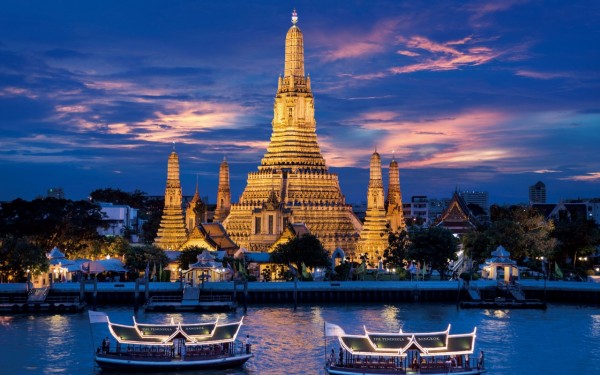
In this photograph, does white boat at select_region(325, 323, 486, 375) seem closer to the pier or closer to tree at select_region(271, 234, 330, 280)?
the pier

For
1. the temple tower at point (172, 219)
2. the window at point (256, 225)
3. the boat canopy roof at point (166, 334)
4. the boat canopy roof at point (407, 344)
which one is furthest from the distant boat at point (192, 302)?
the temple tower at point (172, 219)

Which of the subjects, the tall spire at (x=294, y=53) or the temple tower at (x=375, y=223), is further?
the tall spire at (x=294, y=53)

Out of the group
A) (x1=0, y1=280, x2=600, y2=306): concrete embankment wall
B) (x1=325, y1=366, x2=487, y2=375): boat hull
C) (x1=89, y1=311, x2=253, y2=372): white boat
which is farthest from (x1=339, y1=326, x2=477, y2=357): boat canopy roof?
(x1=0, y1=280, x2=600, y2=306): concrete embankment wall

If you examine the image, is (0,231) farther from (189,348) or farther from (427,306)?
(189,348)

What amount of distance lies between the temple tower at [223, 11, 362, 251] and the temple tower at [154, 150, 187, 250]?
5.08m

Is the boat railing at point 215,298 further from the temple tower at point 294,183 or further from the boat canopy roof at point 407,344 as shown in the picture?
the boat canopy roof at point 407,344

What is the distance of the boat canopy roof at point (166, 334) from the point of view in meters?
47.9

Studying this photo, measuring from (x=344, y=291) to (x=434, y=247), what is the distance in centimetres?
1040

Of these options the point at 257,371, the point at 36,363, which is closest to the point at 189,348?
the point at 257,371

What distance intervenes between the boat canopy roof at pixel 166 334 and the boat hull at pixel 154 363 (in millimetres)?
918

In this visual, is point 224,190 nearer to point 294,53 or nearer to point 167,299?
point 294,53

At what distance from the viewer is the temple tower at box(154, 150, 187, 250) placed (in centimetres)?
10088

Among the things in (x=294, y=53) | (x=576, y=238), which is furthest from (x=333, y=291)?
(x=294, y=53)

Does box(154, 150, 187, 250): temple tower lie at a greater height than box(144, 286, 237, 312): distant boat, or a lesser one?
greater
